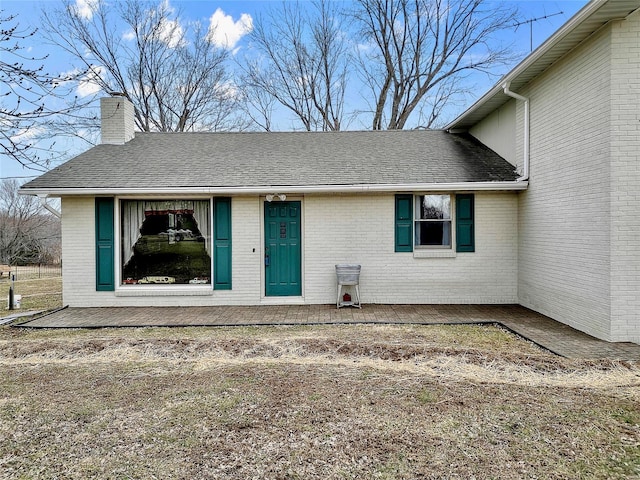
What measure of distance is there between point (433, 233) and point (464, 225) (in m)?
0.66

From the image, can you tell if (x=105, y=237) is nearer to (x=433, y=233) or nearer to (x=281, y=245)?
(x=281, y=245)

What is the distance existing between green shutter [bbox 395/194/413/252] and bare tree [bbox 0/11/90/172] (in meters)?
6.11

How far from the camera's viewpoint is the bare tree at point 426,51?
2097 cm

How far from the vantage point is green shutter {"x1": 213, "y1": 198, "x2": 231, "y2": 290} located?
8938mm

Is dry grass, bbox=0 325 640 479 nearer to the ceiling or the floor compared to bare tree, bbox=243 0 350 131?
nearer to the floor

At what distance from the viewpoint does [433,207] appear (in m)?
9.09

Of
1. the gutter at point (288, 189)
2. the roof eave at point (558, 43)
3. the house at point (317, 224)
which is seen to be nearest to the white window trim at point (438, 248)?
the house at point (317, 224)

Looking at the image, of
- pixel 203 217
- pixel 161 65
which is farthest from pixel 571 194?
pixel 161 65

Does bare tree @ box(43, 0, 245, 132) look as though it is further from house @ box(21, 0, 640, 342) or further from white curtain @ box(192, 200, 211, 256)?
white curtain @ box(192, 200, 211, 256)

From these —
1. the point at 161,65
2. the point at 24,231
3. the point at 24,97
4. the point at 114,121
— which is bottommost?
the point at 24,231

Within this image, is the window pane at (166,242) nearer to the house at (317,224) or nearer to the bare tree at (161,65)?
the house at (317,224)

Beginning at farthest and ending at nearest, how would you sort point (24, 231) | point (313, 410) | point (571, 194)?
1. point (24, 231)
2. point (571, 194)
3. point (313, 410)

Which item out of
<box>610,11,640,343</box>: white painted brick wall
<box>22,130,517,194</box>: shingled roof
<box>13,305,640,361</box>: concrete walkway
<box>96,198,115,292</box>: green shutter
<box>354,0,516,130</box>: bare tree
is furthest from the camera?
<box>354,0,516,130</box>: bare tree

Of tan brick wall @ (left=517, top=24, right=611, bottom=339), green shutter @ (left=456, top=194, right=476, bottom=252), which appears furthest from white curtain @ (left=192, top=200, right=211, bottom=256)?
tan brick wall @ (left=517, top=24, right=611, bottom=339)
